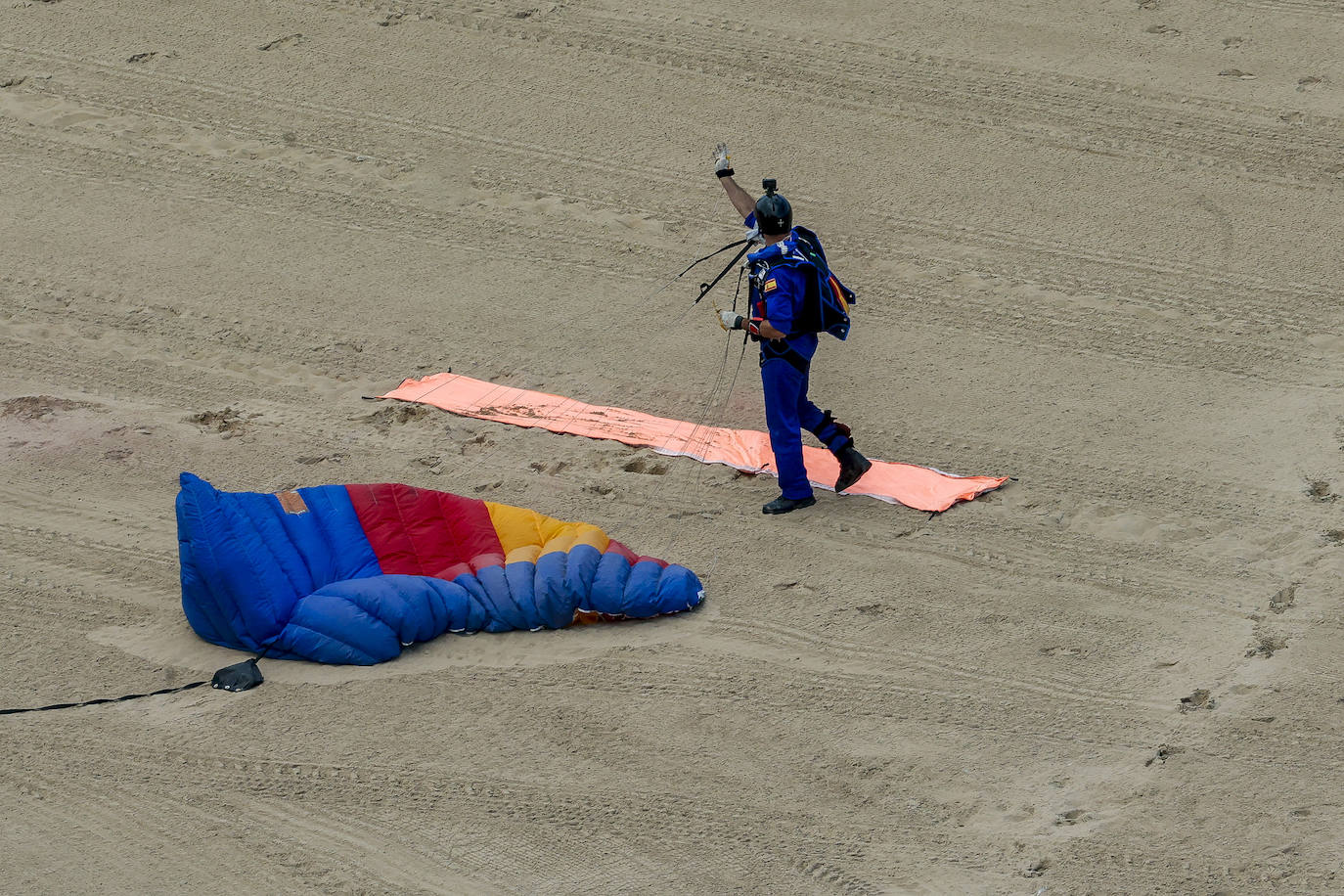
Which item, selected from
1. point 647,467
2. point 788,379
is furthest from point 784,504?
point 647,467

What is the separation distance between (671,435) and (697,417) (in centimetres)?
31

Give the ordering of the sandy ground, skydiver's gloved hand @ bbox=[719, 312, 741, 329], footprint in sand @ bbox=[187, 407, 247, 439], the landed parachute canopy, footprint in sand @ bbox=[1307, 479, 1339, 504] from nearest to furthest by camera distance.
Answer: the sandy ground → the landed parachute canopy → skydiver's gloved hand @ bbox=[719, 312, 741, 329] → footprint in sand @ bbox=[1307, 479, 1339, 504] → footprint in sand @ bbox=[187, 407, 247, 439]

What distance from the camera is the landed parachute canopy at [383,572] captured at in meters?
6.28

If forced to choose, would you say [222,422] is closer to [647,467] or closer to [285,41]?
[647,467]

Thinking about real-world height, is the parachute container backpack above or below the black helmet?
below

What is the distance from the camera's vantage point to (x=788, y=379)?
715 cm

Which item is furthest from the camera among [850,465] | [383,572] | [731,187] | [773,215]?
[850,465]

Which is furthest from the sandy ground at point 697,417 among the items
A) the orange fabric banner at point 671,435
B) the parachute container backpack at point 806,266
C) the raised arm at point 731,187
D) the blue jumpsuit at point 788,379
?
the raised arm at point 731,187

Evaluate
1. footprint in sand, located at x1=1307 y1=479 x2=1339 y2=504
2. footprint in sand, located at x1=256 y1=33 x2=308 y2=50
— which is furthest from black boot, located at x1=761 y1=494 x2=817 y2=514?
footprint in sand, located at x1=256 y1=33 x2=308 y2=50

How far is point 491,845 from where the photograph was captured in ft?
18.1

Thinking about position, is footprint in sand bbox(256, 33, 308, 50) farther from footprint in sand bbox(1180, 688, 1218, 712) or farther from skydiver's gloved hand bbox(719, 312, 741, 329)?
footprint in sand bbox(1180, 688, 1218, 712)

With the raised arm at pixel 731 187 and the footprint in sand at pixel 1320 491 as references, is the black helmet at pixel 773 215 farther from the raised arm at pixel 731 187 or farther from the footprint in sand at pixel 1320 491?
the footprint in sand at pixel 1320 491

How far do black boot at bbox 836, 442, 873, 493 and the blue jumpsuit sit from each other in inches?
1.9

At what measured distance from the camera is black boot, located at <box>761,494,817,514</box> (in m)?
7.39
